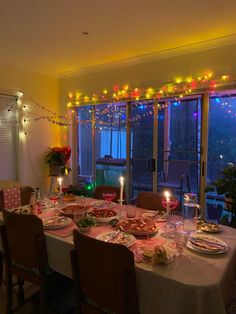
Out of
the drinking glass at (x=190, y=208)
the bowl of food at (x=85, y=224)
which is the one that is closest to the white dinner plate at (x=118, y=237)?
the bowl of food at (x=85, y=224)

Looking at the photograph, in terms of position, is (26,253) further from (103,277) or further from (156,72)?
(156,72)

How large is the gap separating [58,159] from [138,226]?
9.31 ft

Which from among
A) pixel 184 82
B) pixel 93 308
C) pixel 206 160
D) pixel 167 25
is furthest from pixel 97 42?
pixel 93 308

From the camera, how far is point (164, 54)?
3457mm

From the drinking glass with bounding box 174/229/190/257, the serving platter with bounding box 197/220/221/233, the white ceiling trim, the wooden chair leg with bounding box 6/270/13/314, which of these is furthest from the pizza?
the white ceiling trim

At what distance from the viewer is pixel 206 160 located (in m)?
3.38

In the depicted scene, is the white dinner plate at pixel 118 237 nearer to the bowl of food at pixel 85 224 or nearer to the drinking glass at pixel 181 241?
the bowl of food at pixel 85 224

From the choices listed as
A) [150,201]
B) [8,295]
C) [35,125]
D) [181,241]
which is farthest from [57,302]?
[35,125]

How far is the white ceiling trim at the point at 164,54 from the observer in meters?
2.99

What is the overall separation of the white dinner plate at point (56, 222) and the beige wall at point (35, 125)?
2452mm

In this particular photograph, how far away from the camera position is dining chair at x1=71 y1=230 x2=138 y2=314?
4.09 ft

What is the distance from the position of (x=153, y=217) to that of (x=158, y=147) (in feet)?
6.39

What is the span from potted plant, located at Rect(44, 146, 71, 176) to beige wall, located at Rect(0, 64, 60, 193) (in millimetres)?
210

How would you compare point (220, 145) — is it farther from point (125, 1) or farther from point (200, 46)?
point (125, 1)
